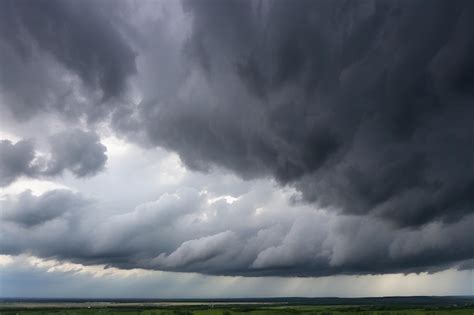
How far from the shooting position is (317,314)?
141500 millimetres

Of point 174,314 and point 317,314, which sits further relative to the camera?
point 317,314

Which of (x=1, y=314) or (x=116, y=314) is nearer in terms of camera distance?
(x=116, y=314)

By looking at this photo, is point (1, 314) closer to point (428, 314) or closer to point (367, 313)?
point (367, 313)

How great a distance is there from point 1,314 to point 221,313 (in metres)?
97.0

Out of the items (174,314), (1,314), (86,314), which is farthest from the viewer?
(1,314)

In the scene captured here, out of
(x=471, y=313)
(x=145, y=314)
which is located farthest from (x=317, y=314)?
(x=145, y=314)

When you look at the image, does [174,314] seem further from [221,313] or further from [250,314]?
[250,314]

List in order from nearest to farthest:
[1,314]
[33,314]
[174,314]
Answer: [174,314]
[33,314]
[1,314]

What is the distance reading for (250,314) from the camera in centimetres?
13850

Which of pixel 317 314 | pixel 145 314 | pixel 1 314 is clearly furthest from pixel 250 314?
pixel 1 314

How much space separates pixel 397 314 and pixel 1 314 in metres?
152

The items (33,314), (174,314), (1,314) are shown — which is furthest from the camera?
(1,314)

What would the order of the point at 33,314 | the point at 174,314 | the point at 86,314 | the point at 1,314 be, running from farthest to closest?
the point at 1,314, the point at 33,314, the point at 86,314, the point at 174,314

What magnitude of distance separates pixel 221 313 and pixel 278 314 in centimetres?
1884
